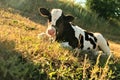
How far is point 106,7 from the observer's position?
25.3m

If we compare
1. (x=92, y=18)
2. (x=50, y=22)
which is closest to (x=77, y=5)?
(x=92, y=18)

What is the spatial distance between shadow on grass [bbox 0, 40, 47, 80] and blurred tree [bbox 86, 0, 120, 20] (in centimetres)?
1696

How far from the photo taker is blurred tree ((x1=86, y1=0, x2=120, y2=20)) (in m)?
25.2

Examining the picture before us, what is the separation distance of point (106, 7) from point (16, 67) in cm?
1770

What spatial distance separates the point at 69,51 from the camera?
981 cm

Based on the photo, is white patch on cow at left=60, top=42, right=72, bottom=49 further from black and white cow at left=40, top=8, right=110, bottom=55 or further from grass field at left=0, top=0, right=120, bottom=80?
grass field at left=0, top=0, right=120, bottom=80

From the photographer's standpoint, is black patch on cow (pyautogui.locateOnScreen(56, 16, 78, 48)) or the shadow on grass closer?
the shadow on grass

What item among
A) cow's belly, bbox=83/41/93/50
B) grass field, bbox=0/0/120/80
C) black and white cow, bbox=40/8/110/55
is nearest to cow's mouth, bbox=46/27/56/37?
black and white cow, bbox=40/8/110/55

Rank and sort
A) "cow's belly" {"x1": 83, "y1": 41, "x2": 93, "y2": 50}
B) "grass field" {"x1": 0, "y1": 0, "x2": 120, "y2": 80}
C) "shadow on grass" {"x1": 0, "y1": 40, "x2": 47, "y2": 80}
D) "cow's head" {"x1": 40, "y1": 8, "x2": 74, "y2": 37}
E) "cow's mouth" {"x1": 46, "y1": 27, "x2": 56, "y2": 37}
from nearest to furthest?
1. "shadow on grass" {"x1": 0, "y1": 40, "x2": 47, "y2": 80}
2. "grass field" {"x1": 0, "y1": 0, "x2": 120, "y2": 80}
3. "cow's mouth" {"x1": 46, "y1": 27, "x2": 56, "y2": 37}
4. "cow's head" {"x1": 40, "y1": 8, "x2": 74, "y2": 37}
5. "cow's belly" {"x1": 83, "y1": 41, "x2": 93, "y2": 50}

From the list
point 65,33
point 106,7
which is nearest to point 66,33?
point 65,33

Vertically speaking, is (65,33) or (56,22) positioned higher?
(56,22)

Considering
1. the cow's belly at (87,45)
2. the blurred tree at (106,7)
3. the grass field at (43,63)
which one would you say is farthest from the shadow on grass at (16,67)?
the blurred tree at (106,7)

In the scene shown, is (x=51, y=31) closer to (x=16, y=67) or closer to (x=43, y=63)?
(x=43, y=63)

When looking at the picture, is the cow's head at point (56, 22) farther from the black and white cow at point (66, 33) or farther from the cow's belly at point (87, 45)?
the cow's belly at point (87, 45)
